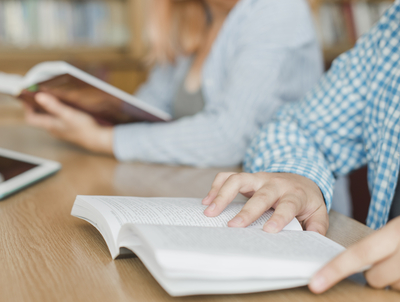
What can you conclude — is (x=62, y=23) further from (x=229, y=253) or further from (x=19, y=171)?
(x=229, y=253)

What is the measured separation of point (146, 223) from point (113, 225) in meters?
0.03

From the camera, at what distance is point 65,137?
93cm

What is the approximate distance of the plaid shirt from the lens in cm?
56

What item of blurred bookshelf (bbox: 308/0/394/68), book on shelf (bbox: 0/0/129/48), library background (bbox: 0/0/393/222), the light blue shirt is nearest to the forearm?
the light blue shirt

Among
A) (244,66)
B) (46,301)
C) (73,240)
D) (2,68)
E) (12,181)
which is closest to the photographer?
(46,301)

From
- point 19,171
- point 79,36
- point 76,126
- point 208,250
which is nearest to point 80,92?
point 76,126

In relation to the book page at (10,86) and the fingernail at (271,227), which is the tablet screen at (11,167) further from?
the fingernail at (271,227)

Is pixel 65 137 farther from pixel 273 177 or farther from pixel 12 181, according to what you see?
pixel 273 177

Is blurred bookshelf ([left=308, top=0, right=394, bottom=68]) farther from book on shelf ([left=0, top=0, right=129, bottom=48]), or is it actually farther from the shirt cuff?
the shirt cuff

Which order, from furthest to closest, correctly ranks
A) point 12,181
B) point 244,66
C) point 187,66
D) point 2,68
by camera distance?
point 2,68 < point 187,66 < point 244,66 < point 12,181

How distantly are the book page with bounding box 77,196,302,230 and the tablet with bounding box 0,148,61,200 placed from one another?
0.20 meters

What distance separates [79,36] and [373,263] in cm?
228

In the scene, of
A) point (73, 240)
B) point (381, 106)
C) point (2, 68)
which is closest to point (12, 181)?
point (73, 240)

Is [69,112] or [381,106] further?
[69,112]
